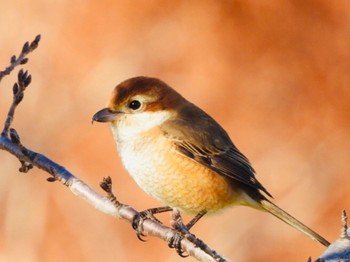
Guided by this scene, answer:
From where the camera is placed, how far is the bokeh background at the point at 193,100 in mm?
6773

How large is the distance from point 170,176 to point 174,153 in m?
0.11

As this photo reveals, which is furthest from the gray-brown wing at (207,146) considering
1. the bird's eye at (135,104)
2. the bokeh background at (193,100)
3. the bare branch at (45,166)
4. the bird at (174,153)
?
the bokeh background at (193,100)

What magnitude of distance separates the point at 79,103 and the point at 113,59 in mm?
456

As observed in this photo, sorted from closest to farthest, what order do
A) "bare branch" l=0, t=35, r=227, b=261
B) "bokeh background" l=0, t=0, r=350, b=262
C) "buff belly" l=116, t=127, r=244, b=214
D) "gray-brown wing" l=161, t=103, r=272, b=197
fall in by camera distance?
"bare branch" l=0, t=35, r=227, b=261, "buff belly" l=116, t=127, r=244, b=214, "gray-brown wing" l=161, t=103, r=272, b=197, "bokeh background" l=0, t=0, r=350, b=262

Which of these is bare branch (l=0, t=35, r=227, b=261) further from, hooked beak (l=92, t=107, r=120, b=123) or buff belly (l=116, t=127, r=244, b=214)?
hooked beak (l=92, t=107, r=120, b=123)

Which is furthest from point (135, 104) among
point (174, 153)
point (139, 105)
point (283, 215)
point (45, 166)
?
point (283, 215)

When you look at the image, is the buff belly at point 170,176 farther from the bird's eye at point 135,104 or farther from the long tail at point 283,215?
the long tail at point 283,215

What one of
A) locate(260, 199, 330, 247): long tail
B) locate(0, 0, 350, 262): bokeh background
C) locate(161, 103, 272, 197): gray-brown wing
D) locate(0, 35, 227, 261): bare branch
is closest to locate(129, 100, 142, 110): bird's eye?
locate(161, 103, 272, 197): gray-brown wing

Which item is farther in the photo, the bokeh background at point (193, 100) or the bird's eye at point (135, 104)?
the bokeh background at point (193, 100)

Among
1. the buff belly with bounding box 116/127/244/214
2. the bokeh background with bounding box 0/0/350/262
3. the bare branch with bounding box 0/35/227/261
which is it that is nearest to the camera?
the bare branch with bounding box 0/35/227/261

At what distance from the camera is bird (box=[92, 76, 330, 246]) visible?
322cm

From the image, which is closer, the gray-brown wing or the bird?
the bird

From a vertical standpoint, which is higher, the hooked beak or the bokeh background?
the bokeh background

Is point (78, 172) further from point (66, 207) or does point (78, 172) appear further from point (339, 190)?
point (339, 190)
